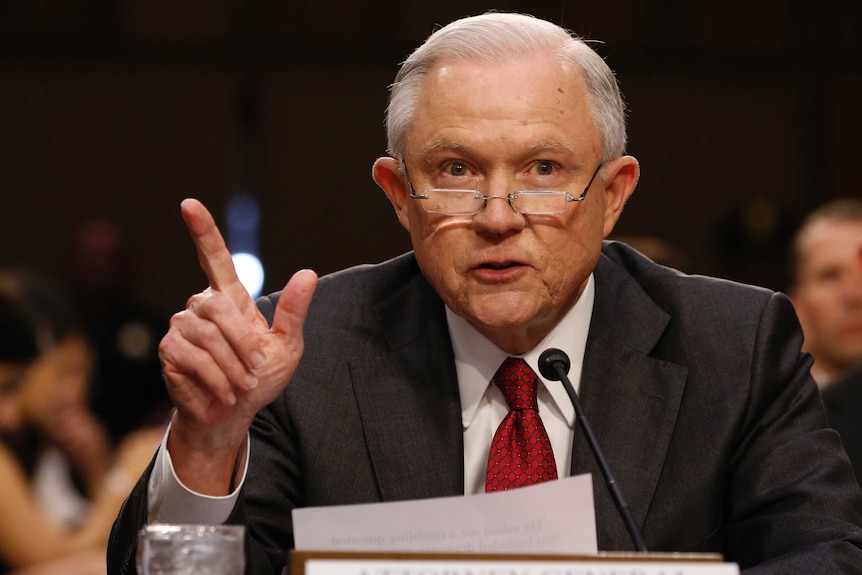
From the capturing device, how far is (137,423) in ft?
16.5

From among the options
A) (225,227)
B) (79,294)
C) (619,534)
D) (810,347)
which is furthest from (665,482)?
(225,227)

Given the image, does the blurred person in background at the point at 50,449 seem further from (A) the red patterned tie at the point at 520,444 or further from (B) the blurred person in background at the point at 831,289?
(B) the blurred person in background at the point at 831,289

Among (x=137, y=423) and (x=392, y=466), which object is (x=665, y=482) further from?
(x=137, y=423)

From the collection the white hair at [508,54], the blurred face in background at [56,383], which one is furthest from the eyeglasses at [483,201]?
the blurred face in background at [56,383]

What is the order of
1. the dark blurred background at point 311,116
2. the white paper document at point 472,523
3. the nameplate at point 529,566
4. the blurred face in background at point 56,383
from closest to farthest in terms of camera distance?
the nameplate at point 529,566 → the white paper document at point 472,523 → the blurred face in background at point 56,383 → the dark blurred background at point 311,116

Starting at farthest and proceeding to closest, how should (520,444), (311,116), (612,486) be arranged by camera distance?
(311,116), (520,444), (612,486)

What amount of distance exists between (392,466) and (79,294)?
3.79 metres

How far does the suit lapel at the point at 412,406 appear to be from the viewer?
2.10 m

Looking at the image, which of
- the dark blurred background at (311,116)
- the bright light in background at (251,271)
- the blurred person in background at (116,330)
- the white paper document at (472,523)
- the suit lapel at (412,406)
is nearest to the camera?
the white paper document at (472,523)

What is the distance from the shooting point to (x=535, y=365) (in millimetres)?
2170

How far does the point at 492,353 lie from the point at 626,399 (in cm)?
25

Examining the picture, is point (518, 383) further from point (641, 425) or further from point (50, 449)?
point (50, 449)

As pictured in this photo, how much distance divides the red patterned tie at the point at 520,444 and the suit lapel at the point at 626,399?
0.19 ft

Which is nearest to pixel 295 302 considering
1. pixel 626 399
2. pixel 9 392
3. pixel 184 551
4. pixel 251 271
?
pixel 184 551
